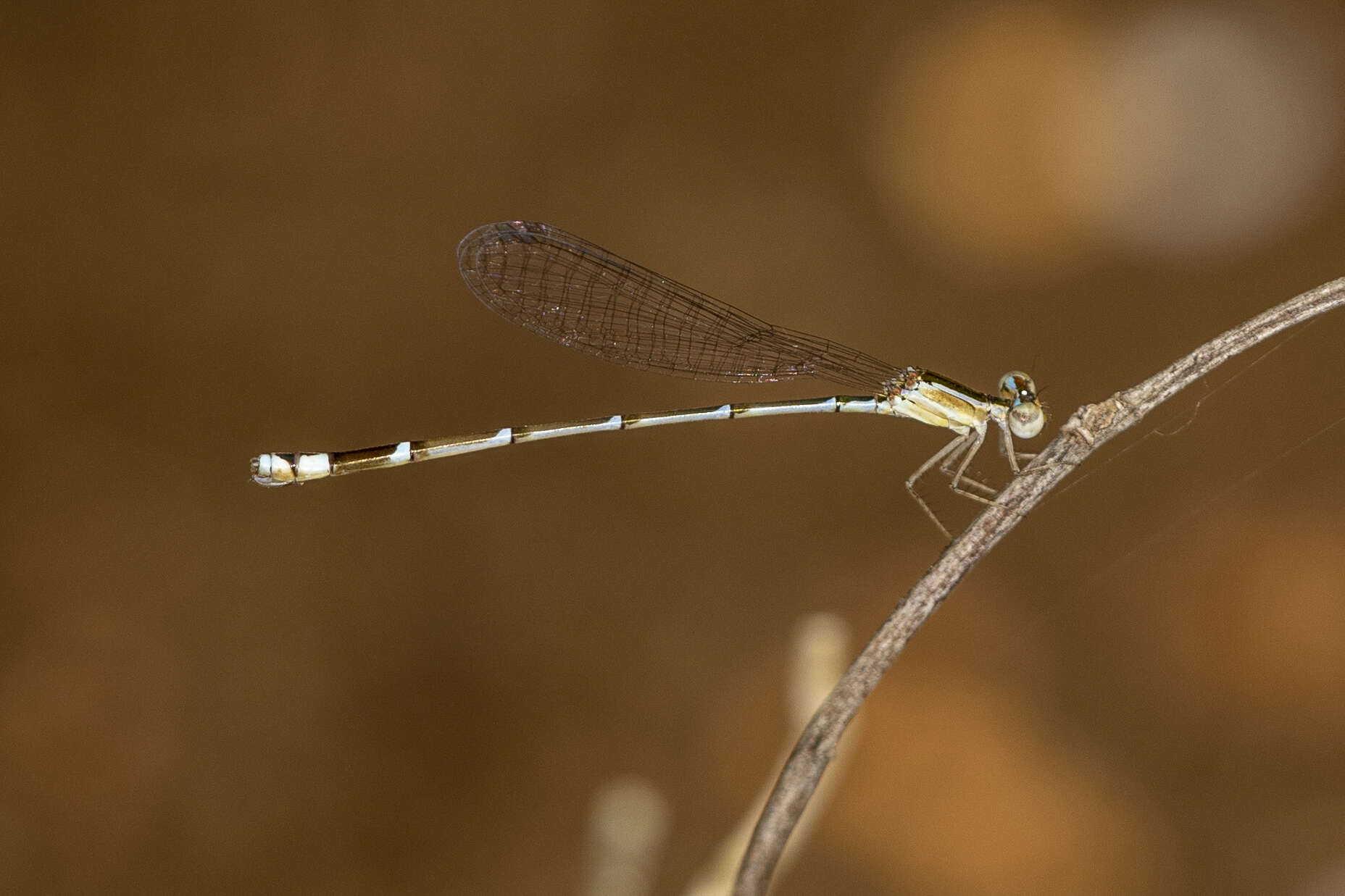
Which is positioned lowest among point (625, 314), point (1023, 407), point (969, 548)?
point (969, 548)

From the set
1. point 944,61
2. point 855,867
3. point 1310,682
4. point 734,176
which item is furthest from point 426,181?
point 1310,682

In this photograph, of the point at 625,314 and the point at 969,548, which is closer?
the point at 969,548

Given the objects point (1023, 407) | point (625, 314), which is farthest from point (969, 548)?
point (625, 314)

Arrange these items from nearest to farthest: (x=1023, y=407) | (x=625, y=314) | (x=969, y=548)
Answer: (x=969, y=548) < (x=1023, y=407) < (x=625, y=314)

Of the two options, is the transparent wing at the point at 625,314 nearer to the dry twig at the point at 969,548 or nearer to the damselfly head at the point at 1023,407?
the damselfly head at the point at 1023,407

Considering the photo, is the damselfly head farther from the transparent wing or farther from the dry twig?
the dry twig

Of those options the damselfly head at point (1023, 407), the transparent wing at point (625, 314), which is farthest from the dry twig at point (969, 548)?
the transparent wing at point (625, 314)

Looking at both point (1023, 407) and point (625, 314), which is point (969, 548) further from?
point (625, 314)
